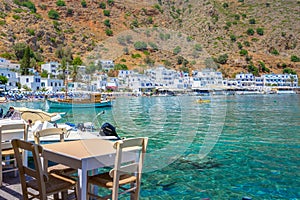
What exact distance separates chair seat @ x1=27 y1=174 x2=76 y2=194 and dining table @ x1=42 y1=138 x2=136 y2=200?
169 mm

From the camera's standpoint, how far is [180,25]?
5569 centimetres

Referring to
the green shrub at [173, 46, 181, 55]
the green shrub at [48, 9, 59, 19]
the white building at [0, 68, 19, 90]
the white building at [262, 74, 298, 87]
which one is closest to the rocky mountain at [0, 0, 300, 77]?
the green shrub at [48, 9, 59, 19]

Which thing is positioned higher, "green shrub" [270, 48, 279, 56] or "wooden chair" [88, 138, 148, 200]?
"green shrub" [270, 48, 279, 56]

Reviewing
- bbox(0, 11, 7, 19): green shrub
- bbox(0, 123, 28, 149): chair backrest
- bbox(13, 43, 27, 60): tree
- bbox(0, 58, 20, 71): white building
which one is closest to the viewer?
bbox(0, 123, 28, 149): chair backrest

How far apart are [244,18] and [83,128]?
432 feet

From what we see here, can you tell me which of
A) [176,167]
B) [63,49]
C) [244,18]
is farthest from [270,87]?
[176,167]

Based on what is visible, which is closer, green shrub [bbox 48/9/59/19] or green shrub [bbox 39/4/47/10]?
green shrub [bbox 48/9/59/19]

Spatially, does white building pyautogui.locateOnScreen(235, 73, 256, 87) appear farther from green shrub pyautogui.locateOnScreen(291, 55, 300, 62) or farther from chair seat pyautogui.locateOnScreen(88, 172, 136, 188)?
chair seat pyautogui.locateOnScreen(88, 172, 136, 188)

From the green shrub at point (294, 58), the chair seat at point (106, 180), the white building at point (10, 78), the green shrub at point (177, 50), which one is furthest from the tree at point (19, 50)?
the green shrub at point (294, 58)

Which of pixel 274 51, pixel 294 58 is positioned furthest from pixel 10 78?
pixel 274 51

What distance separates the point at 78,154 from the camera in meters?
2.92

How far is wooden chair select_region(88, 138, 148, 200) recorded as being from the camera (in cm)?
283

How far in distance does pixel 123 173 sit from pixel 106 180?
17 cm

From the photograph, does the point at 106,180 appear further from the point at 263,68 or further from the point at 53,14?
the point at 263,68
